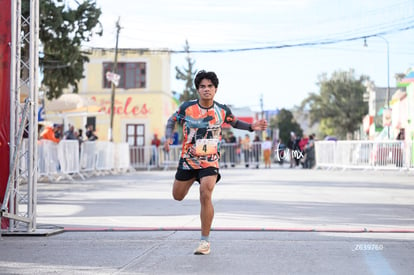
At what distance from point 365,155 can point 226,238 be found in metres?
22.6

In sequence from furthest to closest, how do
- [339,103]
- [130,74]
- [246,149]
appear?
[339,103] < [130,74] < [246,149]

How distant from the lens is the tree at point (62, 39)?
20.8 m

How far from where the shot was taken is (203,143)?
695 centimetres

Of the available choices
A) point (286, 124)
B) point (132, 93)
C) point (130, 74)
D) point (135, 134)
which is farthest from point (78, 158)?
point (286, 124)

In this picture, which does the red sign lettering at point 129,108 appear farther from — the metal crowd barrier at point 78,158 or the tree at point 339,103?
the tree at point 339,103

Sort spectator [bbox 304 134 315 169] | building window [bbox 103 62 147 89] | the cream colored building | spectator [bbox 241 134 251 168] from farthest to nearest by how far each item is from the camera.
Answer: building window [bbox 103 62 147 89] → the cream colored building → spectator [bbox 241 134 251 168] → spectator [bbox 304 134 315 169]

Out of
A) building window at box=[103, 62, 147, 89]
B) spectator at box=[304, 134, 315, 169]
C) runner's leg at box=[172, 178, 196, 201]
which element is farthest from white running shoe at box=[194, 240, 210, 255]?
building window at box=[103, 62, 147, 89]

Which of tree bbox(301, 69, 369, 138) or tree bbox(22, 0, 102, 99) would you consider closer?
tree bbox(22, 0, 102, 99)

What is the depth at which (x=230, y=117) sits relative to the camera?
7.25m

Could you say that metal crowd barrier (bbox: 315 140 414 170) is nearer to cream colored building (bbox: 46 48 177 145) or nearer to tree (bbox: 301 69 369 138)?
cream colored building (bbox: 46 48 177 145)

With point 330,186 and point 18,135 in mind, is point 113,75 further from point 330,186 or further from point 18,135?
point 18,135

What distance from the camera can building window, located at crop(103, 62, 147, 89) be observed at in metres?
47.1

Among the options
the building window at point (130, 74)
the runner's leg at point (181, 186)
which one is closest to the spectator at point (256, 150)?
the building window at point (130, 74)

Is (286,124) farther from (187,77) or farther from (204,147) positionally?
(204,147)
